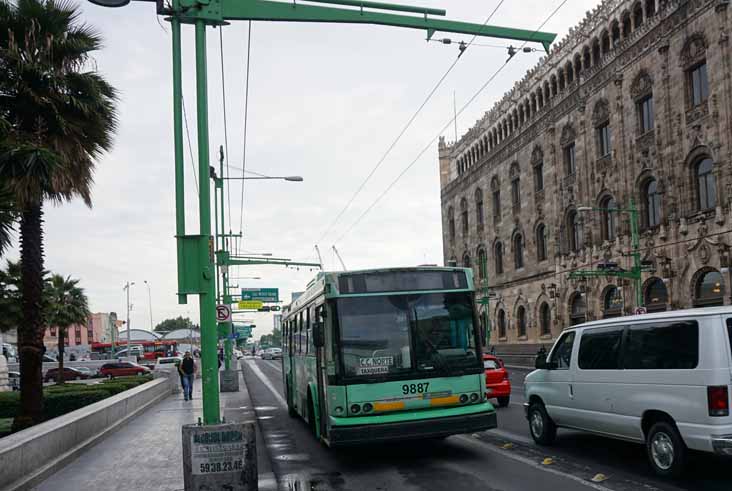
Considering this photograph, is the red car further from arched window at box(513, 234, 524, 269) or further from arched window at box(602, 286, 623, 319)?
arched window at box(513, 234, 524, 269)

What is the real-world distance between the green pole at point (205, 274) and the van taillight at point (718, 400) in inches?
213

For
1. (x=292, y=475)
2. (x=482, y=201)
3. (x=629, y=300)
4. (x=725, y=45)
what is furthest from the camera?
(x=482, y=201)

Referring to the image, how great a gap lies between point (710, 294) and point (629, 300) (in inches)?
233

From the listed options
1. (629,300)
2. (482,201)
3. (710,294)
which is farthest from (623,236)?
(482,201)

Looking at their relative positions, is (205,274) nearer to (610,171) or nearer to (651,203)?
(651,203)

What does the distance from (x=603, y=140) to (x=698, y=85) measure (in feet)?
27.4

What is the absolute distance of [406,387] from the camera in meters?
10.5

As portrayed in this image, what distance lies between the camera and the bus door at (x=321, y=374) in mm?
10989

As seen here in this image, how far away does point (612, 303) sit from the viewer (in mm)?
38875

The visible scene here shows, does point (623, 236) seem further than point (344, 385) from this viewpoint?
Yes

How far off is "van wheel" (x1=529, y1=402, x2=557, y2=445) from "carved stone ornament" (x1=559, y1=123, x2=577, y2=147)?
33.5 metres

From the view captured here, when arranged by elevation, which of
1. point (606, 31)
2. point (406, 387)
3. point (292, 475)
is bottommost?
point (292, 475)

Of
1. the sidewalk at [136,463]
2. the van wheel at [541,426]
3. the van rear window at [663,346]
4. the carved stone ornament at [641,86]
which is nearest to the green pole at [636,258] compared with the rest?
the carved stone ornament at [641,86]

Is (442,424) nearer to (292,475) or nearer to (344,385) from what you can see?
(344,385)
